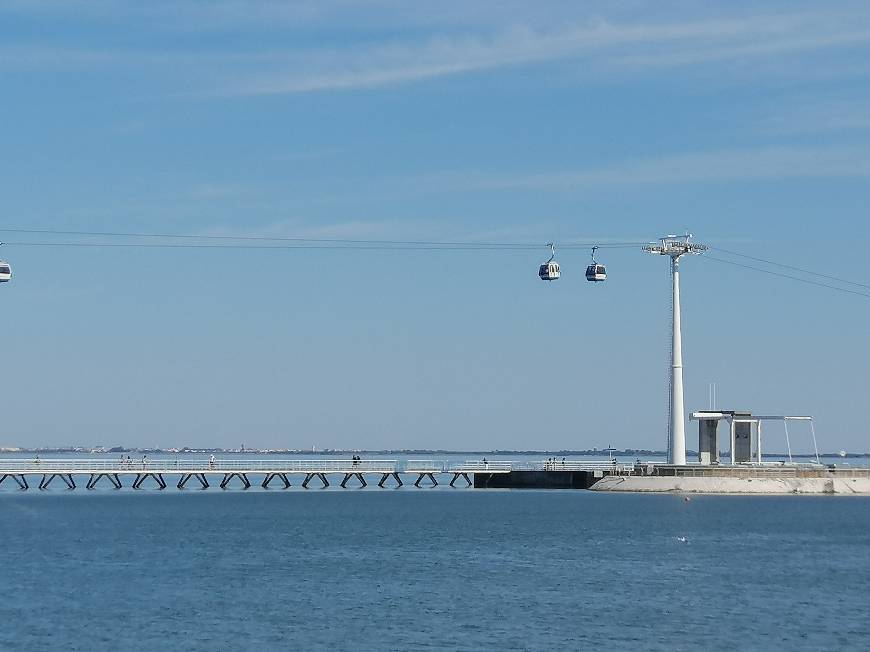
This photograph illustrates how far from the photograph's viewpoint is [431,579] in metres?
67.8

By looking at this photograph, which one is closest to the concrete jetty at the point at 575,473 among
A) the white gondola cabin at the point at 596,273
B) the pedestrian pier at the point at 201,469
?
the pedestrian pier at the point at 201,469

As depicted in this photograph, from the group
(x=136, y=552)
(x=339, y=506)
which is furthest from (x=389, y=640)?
(x=339, y=506)

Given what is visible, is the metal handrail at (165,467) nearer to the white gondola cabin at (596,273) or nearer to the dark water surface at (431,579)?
the dark water surface at (431,579)

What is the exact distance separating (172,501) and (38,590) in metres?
69.8

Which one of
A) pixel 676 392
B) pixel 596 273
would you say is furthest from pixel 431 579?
pixel 676 392

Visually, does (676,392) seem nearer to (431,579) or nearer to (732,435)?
(732,435)

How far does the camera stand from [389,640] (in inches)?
1981

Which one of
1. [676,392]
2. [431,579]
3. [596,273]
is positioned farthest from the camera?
[676,392]

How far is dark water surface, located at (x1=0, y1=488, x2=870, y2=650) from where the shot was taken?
51719 mm

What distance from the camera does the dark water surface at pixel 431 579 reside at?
51719 millimetres

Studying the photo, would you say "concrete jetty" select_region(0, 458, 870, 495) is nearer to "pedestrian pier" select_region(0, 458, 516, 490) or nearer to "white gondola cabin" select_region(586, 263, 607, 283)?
"pedestrian pier" select_region(0, 458, 516, 490)

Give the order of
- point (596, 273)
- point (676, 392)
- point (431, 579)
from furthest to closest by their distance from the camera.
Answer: point (676, 392) → point (596, 273) → point (431, 579)

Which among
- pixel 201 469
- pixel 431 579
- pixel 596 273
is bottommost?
pixel 431 579

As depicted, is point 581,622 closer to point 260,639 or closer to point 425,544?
point 260,639
